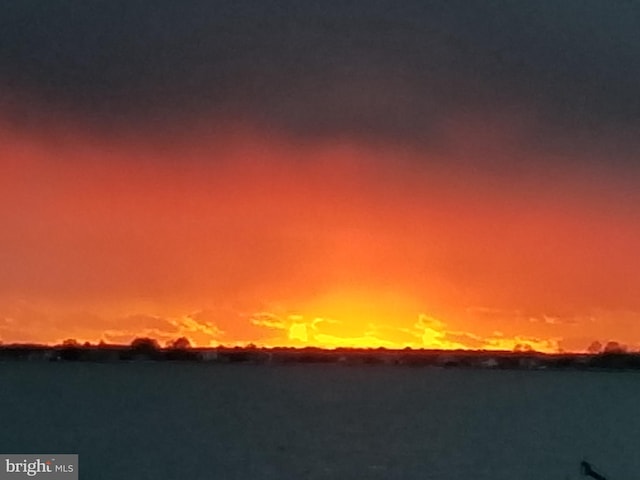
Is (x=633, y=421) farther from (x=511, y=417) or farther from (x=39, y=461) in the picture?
(x=39, y=461)

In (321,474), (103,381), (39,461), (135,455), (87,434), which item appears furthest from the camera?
(103,381)

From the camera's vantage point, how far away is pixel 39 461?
188ft

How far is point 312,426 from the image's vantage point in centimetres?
8912

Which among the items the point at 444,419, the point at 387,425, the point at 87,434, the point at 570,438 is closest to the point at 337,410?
the point at 444,419

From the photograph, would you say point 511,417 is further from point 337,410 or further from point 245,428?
point 245,428

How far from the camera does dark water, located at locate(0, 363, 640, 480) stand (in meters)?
68.1

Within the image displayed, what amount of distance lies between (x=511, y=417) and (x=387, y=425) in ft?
47.1

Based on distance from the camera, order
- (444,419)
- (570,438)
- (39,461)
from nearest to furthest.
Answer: (39,461), (570,438), (444,419)

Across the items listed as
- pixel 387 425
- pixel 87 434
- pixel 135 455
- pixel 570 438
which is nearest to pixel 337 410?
pixel 387 425

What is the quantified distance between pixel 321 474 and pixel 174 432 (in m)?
19.8

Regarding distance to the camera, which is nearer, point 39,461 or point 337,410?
point 39,461

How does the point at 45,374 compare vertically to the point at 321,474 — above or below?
above

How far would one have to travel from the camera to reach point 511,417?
10319 centimetres

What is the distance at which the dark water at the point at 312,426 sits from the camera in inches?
2680
